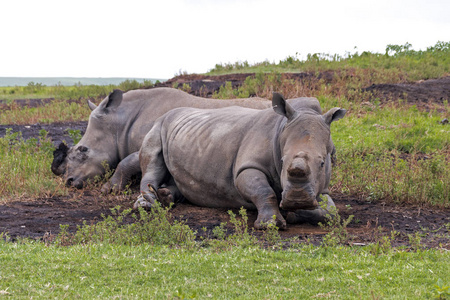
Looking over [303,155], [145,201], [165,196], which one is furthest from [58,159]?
[303,155]

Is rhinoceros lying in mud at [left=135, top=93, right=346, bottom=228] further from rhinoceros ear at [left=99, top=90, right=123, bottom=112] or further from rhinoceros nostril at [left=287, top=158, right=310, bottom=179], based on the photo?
rhinoceros ear at [left=99, top=90, right=123, bottom=112]

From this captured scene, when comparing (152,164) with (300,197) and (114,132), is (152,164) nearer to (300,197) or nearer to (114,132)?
(114,132)

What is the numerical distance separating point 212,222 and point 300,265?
7.81ft

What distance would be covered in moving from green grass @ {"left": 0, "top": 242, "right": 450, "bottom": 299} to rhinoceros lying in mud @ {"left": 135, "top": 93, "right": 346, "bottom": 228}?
1.07 m

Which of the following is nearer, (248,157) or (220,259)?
(220,259)

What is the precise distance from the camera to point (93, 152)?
1028 cm

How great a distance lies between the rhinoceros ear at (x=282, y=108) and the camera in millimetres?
6977

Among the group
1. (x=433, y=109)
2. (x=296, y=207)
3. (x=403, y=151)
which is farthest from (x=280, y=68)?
(x=296, y=207)

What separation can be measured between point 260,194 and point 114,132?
4052 mm

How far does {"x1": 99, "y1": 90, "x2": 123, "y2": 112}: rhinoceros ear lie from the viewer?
34.4 feet

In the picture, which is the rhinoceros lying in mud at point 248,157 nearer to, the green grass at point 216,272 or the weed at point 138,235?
the weed at point 138,235

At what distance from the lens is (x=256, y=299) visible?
14.0ft

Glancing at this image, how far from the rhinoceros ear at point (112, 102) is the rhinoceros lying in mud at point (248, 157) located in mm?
1226

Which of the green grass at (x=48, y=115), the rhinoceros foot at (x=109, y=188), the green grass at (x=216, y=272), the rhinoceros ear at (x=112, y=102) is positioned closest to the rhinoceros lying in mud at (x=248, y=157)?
the rhinoceros foot at (x=109, y=188)
